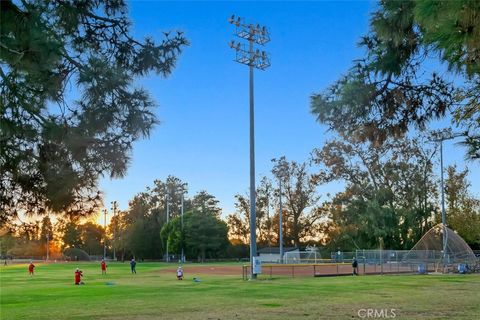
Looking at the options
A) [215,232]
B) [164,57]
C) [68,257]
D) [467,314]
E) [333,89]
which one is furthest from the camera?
[68,257]

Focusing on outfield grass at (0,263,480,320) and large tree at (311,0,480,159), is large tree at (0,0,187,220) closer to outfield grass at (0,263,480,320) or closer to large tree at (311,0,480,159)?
large tree at (311,0,480,159)

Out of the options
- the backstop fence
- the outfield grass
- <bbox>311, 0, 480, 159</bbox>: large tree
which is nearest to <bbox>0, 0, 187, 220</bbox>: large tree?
<bbox>311, 0, 480, 159</bbox>: large tree

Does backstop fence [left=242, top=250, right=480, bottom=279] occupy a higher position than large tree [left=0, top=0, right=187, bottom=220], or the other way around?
large tree [left=0, top=0, right=187, bottom=220]

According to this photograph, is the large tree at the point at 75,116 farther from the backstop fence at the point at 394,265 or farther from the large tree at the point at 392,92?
the backstop fence at the point at 394,265

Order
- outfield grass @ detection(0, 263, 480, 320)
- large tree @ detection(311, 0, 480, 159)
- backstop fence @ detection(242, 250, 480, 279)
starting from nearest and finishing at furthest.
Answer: large tree @ detection(311, 0, 480, 159), outfield grass @ detection(0, 263, 480, 320), backstop fence @ detection(242, 250, 480, 279)

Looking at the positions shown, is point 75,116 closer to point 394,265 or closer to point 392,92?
point 392,92

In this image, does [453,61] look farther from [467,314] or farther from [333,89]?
[467,314]

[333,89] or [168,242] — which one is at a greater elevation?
[333,89]

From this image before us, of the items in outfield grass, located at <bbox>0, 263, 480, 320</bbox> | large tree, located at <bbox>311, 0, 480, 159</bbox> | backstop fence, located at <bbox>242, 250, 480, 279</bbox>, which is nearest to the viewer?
large tree, located at <bbox>311, 0, 480, 159</bbox>

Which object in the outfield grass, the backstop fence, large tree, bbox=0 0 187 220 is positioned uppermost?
large tree, bbox=0 0 187 220

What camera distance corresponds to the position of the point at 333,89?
7.46 meters

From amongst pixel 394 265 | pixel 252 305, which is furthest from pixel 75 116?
pixel 394 265

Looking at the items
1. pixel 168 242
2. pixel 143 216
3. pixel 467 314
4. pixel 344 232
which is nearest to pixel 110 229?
pixel 143 216

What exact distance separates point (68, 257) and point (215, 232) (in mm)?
35991
